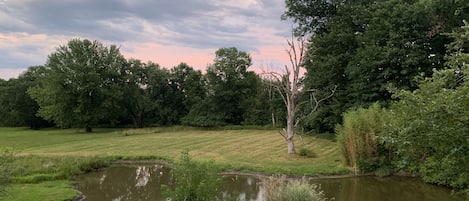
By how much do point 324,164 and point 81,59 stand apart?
121ft

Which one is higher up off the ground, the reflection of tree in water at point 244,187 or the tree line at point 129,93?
the tree line at point 129,93

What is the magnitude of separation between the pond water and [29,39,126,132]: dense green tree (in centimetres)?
2788

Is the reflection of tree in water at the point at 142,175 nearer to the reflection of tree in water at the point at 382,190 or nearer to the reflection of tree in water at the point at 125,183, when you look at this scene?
the reflection of tree in water at the point at 125,183

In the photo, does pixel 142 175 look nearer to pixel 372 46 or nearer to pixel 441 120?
pixel 372 46

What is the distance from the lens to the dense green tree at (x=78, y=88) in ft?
147

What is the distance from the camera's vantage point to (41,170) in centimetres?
1856

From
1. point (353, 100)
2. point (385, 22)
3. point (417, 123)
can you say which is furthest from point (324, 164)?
point (417, 123)

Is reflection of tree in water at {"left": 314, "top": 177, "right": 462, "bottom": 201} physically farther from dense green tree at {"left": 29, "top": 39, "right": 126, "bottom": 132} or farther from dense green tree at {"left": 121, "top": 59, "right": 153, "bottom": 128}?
dense green tree at {"left": 121, "top": 59, "right": 153, "bottom": 128}

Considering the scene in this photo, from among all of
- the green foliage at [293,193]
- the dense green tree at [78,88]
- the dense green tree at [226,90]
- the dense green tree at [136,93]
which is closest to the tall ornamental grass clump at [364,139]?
the green foliage at [293,193]

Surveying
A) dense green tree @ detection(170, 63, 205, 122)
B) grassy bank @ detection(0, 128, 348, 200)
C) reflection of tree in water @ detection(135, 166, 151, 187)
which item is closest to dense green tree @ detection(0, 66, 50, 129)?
dense green tree @ detection(170, 63, 205, 122)

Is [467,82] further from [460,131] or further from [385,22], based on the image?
[385,22]

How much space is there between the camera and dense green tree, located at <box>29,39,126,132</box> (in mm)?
44812

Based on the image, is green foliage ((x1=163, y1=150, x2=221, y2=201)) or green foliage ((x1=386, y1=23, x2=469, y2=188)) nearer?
green foliage ((x1=386, y1=23, x2=469, y2=188))

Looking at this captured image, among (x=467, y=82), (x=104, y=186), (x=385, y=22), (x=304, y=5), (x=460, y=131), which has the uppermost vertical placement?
(x=304, y=5)
